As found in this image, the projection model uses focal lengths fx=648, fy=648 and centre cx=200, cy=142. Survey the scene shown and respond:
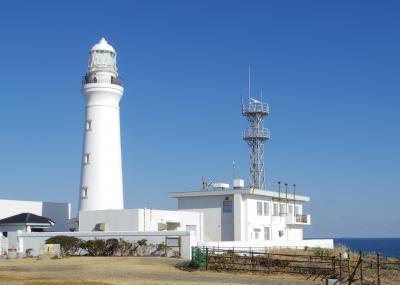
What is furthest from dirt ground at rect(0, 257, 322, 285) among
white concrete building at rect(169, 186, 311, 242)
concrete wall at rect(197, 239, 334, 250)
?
white concrete building at rect(169, 186, 311, 242)

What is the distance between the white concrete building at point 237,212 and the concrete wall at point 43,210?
922 cm

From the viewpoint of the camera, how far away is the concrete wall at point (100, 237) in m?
36.1

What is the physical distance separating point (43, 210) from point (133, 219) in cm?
1251

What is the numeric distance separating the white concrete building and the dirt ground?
11.5 metres

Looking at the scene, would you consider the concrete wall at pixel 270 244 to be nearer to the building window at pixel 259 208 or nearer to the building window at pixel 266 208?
the building window at pixel 259 208

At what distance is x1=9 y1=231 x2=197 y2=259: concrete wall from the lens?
36094 millimetres

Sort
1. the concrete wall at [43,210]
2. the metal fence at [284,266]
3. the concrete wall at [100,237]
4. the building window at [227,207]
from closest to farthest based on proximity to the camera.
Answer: the metal fence at [284,266]
the concrete wall at [100,237]
the building window at [227,207]
the concrete wall at [43,210]

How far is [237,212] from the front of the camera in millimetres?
44781

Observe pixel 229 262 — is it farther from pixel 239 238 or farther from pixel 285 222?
pixel 285 222

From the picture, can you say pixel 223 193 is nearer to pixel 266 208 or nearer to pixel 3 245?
pixel 266 208

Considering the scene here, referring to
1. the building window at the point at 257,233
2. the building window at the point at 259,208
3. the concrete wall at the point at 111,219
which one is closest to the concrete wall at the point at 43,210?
the concrete wall at the point at 111,219

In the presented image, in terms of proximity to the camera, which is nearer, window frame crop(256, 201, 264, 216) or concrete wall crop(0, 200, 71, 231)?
window frame crop(256, 201, 264, 216)

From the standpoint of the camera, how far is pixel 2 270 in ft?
97.1

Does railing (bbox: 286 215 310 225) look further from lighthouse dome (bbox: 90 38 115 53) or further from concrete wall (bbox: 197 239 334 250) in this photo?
lighthouse dome (bbox: 90 38 115 53)
